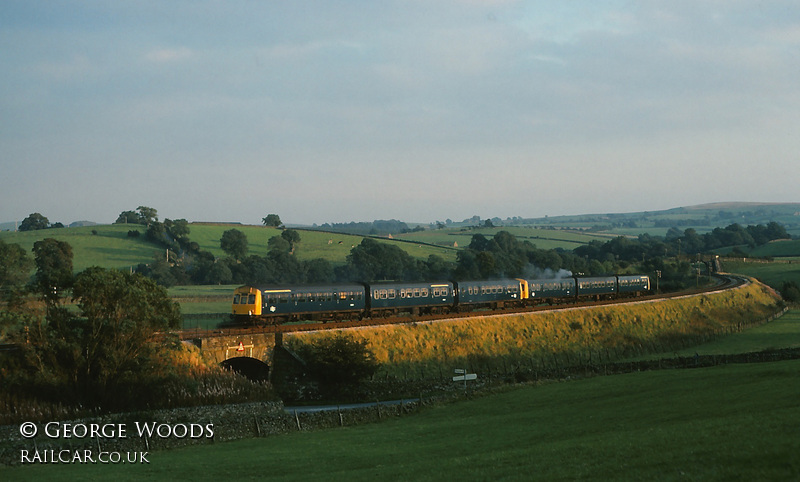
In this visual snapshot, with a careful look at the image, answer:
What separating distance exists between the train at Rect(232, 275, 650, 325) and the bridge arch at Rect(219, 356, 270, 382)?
494cm

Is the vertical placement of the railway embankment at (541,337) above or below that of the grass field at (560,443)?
below

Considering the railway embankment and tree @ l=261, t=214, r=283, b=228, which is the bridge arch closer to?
the railway embankment

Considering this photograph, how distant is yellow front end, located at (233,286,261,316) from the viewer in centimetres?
4884

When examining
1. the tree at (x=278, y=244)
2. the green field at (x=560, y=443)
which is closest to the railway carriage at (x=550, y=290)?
the green field at (x=560, y=443)

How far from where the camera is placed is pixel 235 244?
133250 mm

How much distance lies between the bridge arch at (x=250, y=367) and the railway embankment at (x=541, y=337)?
2.12 meters

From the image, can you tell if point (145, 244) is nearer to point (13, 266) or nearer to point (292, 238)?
point (292, 238)

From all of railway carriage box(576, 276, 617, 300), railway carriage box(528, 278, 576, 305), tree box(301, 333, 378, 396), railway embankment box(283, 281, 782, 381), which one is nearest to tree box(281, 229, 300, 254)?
railway carriage box(576, 276, 617, 300)

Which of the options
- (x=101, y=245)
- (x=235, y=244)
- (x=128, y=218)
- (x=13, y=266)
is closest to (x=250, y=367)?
(x=13, y=266)

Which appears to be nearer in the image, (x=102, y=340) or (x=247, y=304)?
(x=102, y=340)

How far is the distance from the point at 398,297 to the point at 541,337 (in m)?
12.7

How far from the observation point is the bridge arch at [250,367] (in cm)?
4319

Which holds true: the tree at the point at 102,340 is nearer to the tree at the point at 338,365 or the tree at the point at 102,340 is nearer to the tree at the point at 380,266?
the tree at the point at 338,365

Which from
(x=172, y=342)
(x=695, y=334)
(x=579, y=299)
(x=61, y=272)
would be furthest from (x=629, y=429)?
(x=579, y=299)
